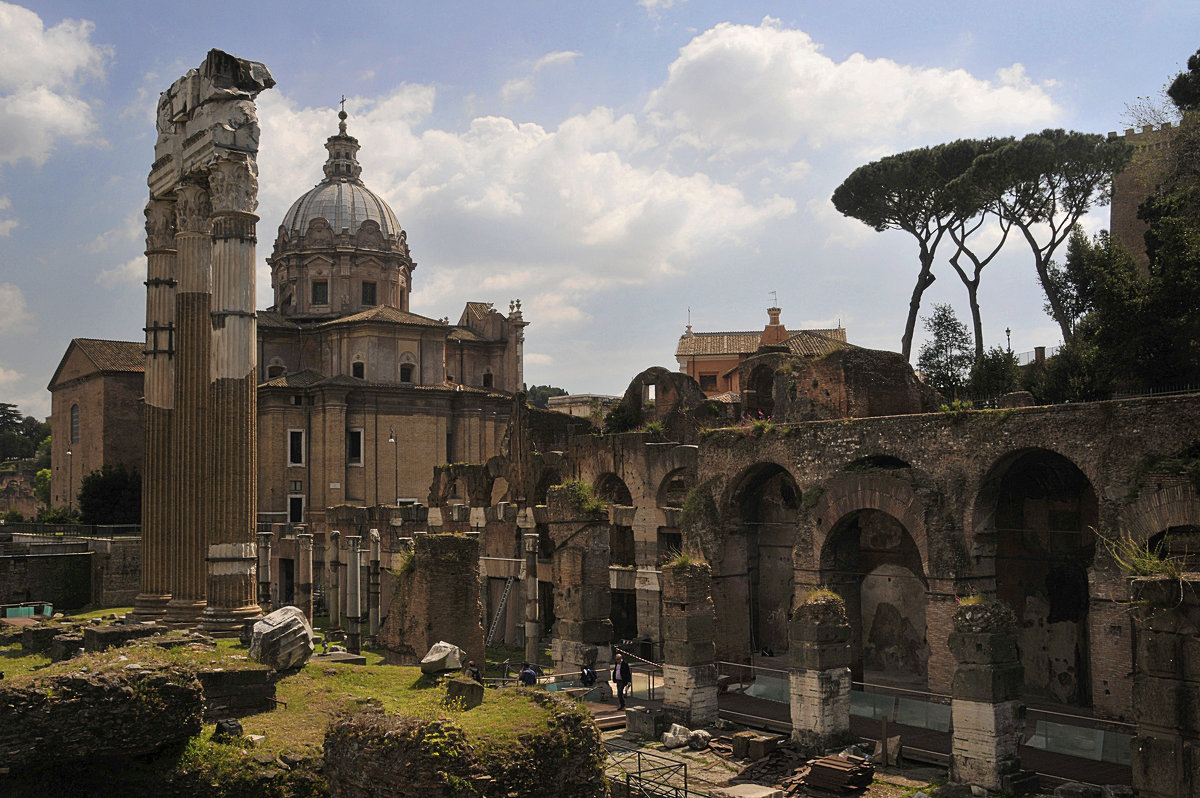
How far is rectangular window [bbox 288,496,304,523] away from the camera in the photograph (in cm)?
4172

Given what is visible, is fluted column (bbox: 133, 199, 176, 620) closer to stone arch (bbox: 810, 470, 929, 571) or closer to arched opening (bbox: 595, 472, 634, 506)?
arched opening (bbox: 595, 472, 634, 506)

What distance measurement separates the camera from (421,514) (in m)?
27.9

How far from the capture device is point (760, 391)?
85.1ft

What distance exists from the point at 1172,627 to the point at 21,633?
52.2 feet

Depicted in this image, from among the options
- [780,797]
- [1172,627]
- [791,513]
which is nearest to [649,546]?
[791,513]

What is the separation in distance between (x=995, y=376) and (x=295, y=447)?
2682 cm

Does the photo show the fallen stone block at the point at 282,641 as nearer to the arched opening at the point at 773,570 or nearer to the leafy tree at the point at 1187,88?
the arched opening at the point at 773,570

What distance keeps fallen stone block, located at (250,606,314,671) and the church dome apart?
36.4 metres

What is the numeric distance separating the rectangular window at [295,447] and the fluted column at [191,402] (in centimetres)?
2433

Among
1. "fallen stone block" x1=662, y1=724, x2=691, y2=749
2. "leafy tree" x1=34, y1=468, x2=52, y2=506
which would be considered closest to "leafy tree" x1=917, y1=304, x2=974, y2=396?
"fallen stone block" x1=662, y1=724, x2=691, y2=749

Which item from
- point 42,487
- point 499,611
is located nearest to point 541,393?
point 42,487

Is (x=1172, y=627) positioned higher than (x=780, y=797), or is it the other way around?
(x=1172, y=627)

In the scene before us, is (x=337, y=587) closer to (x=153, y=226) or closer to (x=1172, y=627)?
(x=153, y=226)

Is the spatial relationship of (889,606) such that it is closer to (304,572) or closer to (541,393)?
(304,572)
